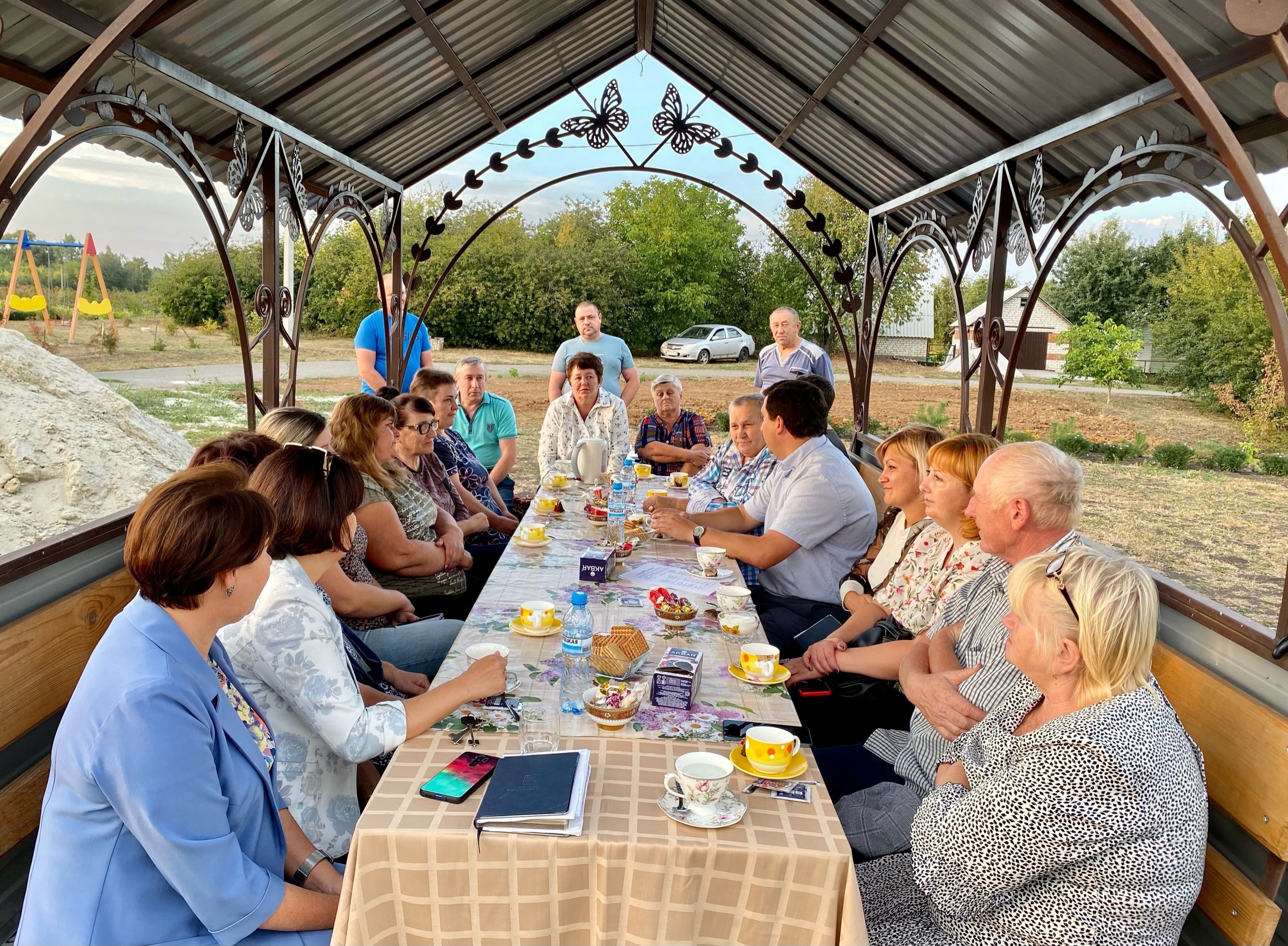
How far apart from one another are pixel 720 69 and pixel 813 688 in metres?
5.37

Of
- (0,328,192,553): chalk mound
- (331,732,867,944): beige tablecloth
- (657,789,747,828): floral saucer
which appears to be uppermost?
(657,789,747,828): floral saucer

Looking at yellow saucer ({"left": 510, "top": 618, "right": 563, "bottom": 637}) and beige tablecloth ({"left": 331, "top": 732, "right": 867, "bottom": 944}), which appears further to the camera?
yellow saucer ({"left": 510, "top": 618, "right": 563, "bottom": 637})

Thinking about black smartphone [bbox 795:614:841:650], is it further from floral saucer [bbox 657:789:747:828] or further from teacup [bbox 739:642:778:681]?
floral saucer [bbox 657:789:747:828]

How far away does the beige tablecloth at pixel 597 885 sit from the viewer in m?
1.37

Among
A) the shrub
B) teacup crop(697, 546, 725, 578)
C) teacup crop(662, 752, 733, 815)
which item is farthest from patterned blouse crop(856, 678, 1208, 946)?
the shrub

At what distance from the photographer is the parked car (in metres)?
19.5

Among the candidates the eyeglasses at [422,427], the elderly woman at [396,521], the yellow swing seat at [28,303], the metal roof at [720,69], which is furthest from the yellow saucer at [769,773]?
the yellow swing seat at [28,303]

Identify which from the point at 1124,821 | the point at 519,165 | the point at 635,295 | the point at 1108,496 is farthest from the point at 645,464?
the point at 519,165

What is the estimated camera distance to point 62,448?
26.5 feet

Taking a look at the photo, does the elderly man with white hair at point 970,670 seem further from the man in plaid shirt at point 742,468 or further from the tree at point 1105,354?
the tree at point 1105,354

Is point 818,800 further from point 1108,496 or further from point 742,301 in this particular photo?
point 742,301

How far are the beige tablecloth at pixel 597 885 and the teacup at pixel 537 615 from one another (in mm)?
853

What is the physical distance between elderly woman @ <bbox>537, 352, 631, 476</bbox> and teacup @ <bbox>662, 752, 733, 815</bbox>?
375 centimetres

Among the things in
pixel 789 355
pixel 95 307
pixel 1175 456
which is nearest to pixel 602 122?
pixel 789 355
